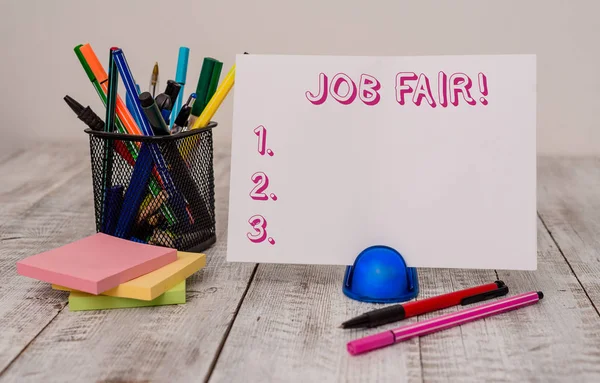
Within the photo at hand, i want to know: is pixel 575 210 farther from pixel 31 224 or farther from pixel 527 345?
pixel 31 224

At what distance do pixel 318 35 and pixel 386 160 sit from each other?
0.88 metres

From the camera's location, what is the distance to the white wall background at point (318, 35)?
1554mm

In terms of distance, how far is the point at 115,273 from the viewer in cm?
70

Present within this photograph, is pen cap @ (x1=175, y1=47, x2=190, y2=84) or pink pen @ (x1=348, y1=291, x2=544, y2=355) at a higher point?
pen cap @ (x1=175, y1=47, x2=190, y2=84)

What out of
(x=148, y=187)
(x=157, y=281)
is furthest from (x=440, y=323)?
(x=148, y=187)

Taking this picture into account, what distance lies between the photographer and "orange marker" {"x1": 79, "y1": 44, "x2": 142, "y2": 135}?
85cm

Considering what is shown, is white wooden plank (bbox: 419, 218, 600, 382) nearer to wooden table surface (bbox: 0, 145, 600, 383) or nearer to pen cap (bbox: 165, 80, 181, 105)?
wooden table surface (bbox: 0, 145, 600, 383)

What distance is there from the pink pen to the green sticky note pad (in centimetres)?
20

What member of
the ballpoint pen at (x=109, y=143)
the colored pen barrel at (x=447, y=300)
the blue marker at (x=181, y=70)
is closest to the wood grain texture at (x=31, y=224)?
the ballpoint pen at (x=109, y=143)

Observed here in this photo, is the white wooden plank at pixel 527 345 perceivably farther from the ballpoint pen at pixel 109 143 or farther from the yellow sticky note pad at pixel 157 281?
the ballpoint pen at pixel 109 143

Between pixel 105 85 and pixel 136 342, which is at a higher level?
pixel 105 85

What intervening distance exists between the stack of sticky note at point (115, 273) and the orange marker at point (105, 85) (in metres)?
0.15

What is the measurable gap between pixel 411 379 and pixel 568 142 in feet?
3.84

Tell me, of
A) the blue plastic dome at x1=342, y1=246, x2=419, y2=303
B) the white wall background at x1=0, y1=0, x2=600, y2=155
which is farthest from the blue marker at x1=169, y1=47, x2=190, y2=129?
the white wall background at x1=0, y1=0, x2=600, y2=155
